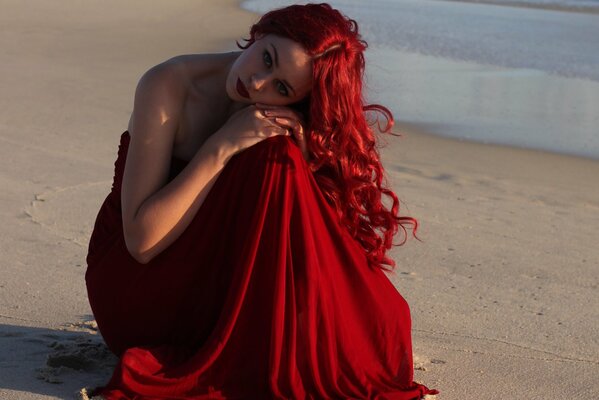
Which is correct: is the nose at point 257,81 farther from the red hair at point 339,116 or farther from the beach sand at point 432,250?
the beach sand at point 432,250

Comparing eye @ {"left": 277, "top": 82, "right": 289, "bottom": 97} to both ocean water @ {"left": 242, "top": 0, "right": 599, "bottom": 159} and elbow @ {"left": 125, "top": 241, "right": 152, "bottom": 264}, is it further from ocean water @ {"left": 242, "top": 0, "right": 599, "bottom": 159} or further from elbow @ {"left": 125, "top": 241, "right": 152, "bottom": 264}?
ocean water @ {"left": 242, "top": 0, "right": 599, "bottom": 159}

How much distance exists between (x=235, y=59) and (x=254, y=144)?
34 centimetres

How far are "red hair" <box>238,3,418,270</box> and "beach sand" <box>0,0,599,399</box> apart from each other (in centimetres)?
62

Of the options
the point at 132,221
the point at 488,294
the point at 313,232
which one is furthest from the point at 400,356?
the point at 488,294

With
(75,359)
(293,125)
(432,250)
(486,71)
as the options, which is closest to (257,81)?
(293,125)

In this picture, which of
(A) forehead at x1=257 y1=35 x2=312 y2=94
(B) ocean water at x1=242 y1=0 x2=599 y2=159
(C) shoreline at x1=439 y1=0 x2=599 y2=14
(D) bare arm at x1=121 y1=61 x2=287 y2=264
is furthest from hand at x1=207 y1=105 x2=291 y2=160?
(C) shoreline at x1=439 y1=0 x2=599 y2=14

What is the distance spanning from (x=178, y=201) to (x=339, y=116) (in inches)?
20.9

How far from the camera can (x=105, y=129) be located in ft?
25.5

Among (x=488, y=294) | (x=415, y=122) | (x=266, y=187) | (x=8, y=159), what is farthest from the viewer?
(x=415, y=122)

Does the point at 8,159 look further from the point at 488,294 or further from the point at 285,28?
the point at 285,28

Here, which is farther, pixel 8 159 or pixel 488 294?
pixel 8 159

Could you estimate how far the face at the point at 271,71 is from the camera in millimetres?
3047

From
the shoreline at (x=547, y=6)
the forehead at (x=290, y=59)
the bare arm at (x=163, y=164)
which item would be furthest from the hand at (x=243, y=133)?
the shoreline at (x=547, y=6)

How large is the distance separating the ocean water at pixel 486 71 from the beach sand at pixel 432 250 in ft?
2.36
